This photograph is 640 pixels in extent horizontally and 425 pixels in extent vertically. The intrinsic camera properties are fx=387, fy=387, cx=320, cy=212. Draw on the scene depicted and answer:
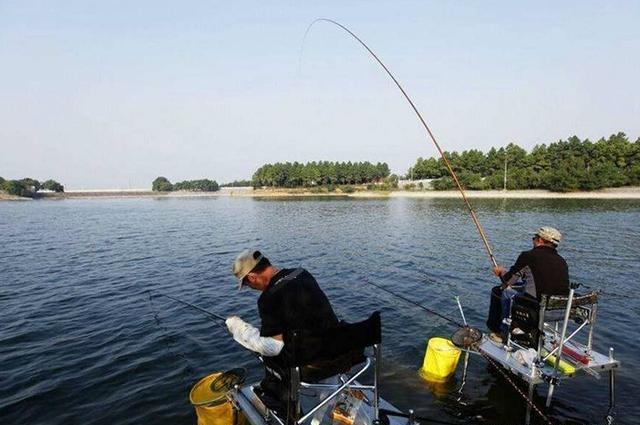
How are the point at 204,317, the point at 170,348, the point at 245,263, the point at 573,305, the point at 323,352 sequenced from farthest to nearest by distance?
the point at 204,317
the point at 170,348
the point at 573,305
the point at 245,263
the point at 323,352

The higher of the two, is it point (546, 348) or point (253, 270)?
point (253, 270)

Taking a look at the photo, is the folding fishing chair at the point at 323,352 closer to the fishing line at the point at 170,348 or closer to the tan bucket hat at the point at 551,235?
the tan bucket hat at the point at 551,235

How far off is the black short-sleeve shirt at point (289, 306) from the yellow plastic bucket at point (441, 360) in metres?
4.54

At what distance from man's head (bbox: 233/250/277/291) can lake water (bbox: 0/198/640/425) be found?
4.12m

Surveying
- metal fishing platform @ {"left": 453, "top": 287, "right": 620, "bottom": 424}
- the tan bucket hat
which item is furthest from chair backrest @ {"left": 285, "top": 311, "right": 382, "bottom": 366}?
the tan bucket hat

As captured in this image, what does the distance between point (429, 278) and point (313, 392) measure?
1371 centimetres

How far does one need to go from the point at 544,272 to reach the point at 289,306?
5204 mm

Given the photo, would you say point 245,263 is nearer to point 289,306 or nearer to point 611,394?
point 289,306

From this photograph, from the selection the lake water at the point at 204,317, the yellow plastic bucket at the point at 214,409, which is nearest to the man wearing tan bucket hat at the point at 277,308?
the yellow plastic bucket at the point at 214,409

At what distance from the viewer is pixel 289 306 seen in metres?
4.46

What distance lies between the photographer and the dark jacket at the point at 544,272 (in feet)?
23.2

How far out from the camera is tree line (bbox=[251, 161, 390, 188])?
17362cm

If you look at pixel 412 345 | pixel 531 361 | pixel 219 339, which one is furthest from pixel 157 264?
pixel 531 361

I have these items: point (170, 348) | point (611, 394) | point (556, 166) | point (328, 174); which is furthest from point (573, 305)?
point (328, 174)
